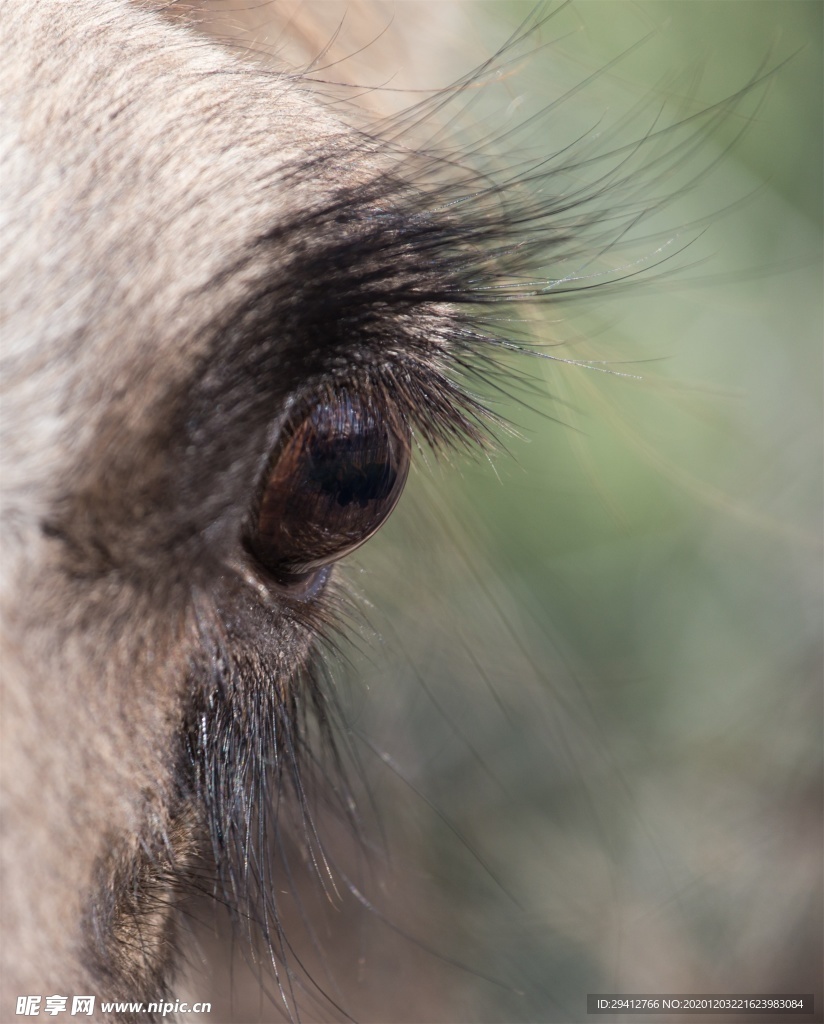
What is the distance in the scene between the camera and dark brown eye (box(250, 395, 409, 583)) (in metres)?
0.56

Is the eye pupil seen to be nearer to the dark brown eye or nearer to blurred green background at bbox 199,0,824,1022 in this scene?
the dark brown eye

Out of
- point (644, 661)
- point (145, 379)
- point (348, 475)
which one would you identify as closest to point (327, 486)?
point (348, 475)

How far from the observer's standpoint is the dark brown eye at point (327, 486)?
56 centimetres

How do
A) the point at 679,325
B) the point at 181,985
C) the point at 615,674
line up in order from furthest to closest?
the point at 615,674 → the point at 679,325 → the point at 181,985

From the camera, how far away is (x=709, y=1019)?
5.71 ft

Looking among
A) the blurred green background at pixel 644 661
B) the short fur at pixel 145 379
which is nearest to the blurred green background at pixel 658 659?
the blurred green background at pixel 644 661

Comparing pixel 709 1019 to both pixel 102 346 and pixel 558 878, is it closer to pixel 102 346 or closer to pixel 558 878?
pixel 558 878

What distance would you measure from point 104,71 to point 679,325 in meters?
1.01

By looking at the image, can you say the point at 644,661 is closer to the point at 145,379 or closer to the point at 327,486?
the point at 327,486

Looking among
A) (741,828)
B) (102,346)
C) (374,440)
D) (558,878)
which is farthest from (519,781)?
(102,346)

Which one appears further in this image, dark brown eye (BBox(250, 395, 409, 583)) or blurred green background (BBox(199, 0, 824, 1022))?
blurred green background (BBox(199, 0, 824, 1022))

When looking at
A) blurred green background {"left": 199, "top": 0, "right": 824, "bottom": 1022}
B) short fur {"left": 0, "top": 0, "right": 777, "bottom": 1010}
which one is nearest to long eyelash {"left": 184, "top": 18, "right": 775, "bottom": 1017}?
short fur {"left": 0, "top": 0, "right": 777, "bottom": 1010}

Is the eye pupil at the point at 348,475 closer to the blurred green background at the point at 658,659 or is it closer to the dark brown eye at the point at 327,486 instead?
the dark brown eye at the point at 327,486

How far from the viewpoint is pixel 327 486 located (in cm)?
58
